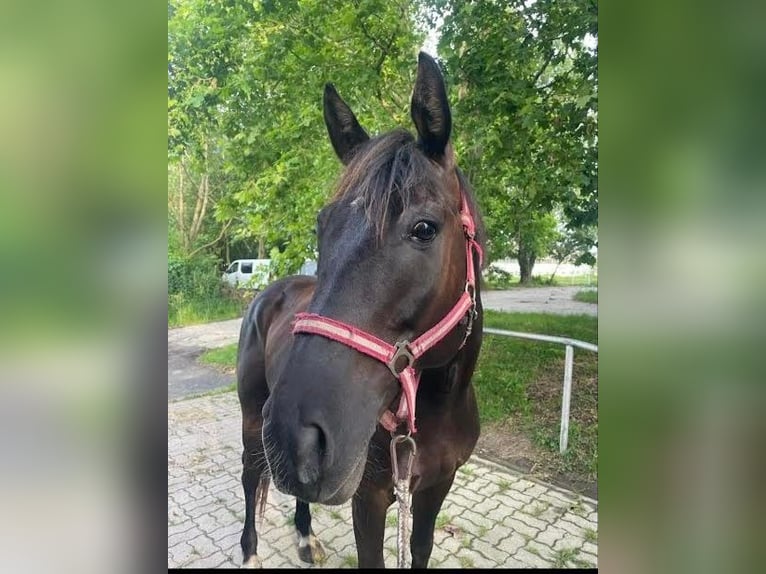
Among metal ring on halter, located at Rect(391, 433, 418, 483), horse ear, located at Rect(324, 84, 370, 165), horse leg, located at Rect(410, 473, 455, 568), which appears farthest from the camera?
horse leg, located at Rect(410, 473, 455, 568)

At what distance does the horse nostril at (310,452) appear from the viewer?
2.95ft

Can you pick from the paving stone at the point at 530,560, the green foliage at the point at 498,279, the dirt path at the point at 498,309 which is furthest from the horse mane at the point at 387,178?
the paving stone at the point at 530,560

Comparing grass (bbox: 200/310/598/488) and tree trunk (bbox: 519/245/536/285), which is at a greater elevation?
tree trunk (bbox: 519/245/536/285)

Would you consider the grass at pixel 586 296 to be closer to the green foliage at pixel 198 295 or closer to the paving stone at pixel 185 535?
the green foliage at pixel 198 295

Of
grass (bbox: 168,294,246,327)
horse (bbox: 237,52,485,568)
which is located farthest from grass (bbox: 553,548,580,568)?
grass (bbox: 168,294,246,327)

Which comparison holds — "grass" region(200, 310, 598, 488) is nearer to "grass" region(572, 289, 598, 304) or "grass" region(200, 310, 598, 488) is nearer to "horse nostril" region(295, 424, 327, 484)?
"grass" region(572, 289, 598, 304)

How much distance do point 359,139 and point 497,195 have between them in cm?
194

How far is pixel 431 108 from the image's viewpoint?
4.14ft

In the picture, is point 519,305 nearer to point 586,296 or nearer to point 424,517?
point 586,296

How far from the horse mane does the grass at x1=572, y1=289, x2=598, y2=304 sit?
2.39 meters

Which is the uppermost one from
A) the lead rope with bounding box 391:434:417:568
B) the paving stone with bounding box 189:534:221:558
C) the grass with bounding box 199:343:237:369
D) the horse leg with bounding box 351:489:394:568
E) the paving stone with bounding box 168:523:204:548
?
the lead rope with bounding box 391:434:417:568

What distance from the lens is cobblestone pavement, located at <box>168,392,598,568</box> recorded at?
274 centimetres

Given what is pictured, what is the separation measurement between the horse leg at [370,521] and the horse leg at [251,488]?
1183 millimetres
